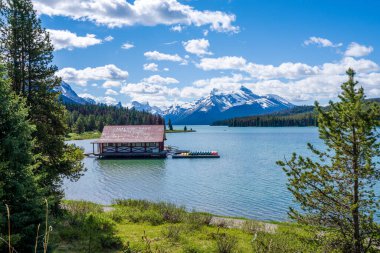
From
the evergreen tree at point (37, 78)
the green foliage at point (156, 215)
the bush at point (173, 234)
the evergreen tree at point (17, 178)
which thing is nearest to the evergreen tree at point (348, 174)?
the bush at point (173, 234)

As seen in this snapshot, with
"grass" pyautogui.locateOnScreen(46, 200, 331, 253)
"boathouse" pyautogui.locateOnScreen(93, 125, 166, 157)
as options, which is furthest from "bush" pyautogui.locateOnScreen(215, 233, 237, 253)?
"boathouse" pyautogui.locateOnScreen(93, 125, 166, 157)

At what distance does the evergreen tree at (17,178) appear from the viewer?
9.66 meters

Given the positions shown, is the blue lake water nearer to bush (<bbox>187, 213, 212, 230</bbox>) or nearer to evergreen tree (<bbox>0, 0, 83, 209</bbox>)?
bush (<bbox>187, 213, 212, 230</bbox>)

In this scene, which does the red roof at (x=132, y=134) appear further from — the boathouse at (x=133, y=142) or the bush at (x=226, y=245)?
the bush at (x=226, y=245)

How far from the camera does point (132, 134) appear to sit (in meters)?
69.8

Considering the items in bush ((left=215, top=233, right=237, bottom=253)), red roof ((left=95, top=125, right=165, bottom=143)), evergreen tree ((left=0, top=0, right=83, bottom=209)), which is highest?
evergreen tree ((left=0, top=0, right=83, bottom=209))

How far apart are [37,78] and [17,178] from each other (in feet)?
34.9

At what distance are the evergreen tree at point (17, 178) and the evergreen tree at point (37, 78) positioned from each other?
741 cm

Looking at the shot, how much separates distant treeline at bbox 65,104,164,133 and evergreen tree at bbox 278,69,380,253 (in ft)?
399

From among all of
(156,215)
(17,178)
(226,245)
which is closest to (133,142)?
(156,215)

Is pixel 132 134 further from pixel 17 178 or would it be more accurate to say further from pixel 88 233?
pixel 17 178

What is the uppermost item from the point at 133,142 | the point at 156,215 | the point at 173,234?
the point at 133,142

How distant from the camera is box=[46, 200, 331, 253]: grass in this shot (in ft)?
43.1

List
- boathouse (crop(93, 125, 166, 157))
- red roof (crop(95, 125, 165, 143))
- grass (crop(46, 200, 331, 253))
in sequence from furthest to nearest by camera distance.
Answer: red roof (crop(95, 125, 165, 143))
boathouse (crop(93, 125, 166, 157))
grass (crop(46, 200, 331, 253))
